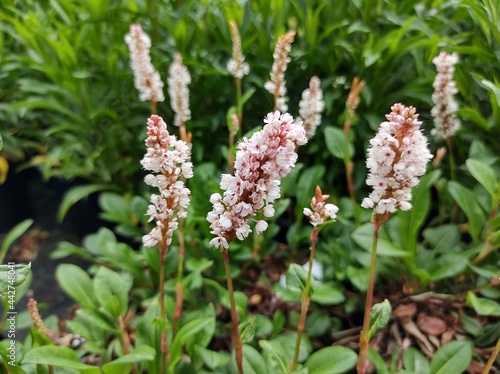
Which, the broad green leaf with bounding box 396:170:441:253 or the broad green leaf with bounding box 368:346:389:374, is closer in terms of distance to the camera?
the broad green leaf with bounding box 368:346:389:374

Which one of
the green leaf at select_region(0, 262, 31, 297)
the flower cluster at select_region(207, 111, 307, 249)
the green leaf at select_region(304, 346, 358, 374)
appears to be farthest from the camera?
the green leaf at select_region(304, 346, 358, 374)

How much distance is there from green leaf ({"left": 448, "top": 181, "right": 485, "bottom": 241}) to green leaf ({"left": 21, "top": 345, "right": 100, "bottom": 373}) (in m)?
1.10

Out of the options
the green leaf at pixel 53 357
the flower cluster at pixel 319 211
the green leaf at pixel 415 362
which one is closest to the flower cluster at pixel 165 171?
the flower cluster at pixel 319 211

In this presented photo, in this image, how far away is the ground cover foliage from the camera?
1158 mm

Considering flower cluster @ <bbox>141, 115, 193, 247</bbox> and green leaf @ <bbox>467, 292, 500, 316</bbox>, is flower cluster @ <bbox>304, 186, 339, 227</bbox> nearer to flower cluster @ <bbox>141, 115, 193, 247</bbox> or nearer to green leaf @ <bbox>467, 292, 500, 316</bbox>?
flower cluster @ <bbox>141, 115, 193, 247</bbox>

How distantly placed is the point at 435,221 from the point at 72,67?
5.48ft

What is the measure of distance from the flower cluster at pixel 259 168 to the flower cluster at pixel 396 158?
130mm

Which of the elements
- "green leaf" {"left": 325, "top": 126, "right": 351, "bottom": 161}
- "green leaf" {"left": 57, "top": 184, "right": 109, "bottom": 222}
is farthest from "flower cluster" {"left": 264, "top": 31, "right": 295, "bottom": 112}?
"green leaf" {"left": 57, "top": 184, "right": 109, "bottom": 222}

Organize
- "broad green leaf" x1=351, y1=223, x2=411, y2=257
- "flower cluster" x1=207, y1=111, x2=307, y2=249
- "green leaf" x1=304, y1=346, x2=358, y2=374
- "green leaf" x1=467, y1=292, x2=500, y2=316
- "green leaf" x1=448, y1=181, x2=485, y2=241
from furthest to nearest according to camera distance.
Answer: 1. "green leaf" x1=448, y1=181, x2=485, y2=241
2. "broad green leaf" x1=351, y1=223, x2=411, y2=257
3. "green leaf" x1=467, y1=292, x2=500, y2=316
4. "green leaf" x1=304, y1=346, x2=358, y2=374
5. "flower cluster" x1=207, y1=111, x2=307, y2=249

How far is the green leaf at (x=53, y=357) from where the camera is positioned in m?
0.92

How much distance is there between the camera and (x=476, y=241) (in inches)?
54.9

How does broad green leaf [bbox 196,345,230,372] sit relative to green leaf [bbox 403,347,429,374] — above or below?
above

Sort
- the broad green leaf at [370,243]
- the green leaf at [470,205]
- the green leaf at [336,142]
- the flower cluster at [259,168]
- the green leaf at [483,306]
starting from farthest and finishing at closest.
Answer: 1. the green leaf at [336,142]
2. the green leaf at [470,205]
3. the broad green leaf at [370,243]
4. the green leaf at [483,306]
5. the flower cluster at [259,168]

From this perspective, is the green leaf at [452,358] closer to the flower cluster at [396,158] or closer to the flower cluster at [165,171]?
the flower cluster at [396,158]
